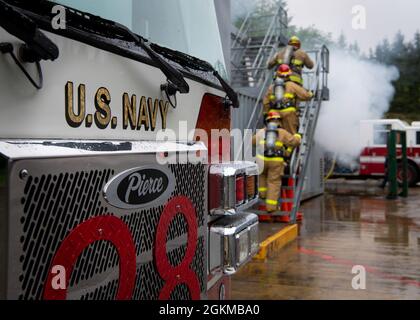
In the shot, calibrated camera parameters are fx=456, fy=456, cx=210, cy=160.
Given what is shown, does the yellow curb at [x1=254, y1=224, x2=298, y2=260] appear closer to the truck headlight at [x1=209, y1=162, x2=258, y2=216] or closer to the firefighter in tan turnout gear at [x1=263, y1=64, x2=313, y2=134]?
the firefighter in tan turnout gear at [x1=263, y1=64, x2=313, y2=134]

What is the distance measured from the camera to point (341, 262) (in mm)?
5480

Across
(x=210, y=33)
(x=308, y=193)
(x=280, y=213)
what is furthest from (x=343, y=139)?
(x=210, y=33)

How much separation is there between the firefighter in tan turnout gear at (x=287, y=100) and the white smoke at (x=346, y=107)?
8.41m

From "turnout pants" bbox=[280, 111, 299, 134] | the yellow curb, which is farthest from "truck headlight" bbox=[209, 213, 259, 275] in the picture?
"turnout pants" bbox=[280, 111, 299, 134]

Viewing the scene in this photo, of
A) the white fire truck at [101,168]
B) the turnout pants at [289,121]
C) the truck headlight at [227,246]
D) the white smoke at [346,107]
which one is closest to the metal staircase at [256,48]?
the turnout pants at [289,121]

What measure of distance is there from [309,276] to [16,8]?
14.4 feet

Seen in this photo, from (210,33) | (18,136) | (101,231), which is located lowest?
(101,231)

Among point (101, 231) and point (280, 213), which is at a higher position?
point (101, 231)

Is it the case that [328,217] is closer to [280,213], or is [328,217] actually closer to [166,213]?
[280,213]

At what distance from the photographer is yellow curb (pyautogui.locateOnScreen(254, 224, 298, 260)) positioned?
18.3 ft

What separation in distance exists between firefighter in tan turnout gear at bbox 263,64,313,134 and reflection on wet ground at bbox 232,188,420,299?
192 cm

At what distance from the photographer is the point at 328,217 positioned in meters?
9.23

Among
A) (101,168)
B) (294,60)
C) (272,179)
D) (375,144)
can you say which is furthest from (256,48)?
(101,168)

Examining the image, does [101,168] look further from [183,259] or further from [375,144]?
[375,144]
